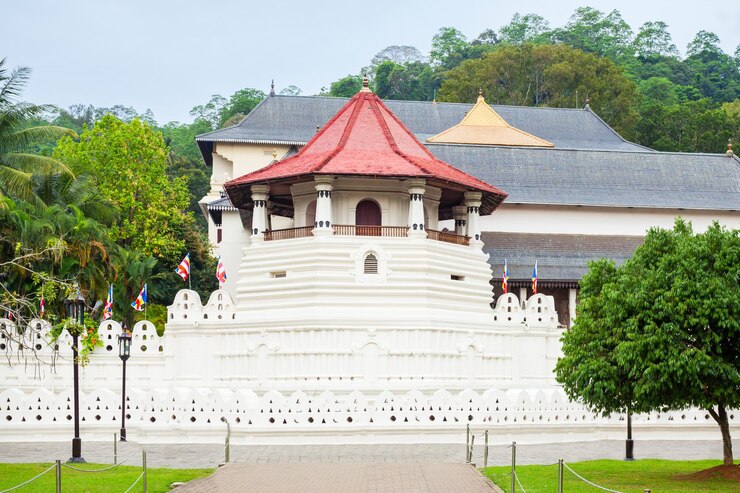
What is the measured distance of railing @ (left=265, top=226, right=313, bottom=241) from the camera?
36794 mm

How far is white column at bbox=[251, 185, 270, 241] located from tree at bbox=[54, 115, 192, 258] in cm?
1467

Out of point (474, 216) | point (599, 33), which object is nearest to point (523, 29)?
point (599, 33)

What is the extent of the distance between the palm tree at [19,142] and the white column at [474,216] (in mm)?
14530

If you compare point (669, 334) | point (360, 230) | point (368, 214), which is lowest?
point (669, 334)

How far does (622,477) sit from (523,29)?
101124 millimetres

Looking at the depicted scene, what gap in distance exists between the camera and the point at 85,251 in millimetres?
38906

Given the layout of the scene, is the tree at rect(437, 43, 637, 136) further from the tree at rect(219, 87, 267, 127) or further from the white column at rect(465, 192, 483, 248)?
the white column at rect(465, 192, 483, 248)

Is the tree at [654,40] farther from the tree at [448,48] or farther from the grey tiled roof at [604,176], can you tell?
the grey tiled roof at [604,176]

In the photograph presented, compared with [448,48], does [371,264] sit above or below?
below

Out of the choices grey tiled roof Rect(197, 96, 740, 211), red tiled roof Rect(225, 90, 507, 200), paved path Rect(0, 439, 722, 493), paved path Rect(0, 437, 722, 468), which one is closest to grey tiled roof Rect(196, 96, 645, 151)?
grey tiled roof Rect(197, 96, 740, 211)

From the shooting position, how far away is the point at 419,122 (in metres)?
68.8

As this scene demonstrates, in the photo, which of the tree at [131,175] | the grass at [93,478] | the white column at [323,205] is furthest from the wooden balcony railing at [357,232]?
the tree at [131,175]

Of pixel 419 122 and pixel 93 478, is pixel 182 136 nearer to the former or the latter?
pixel 419 122

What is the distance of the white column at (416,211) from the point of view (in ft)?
119
